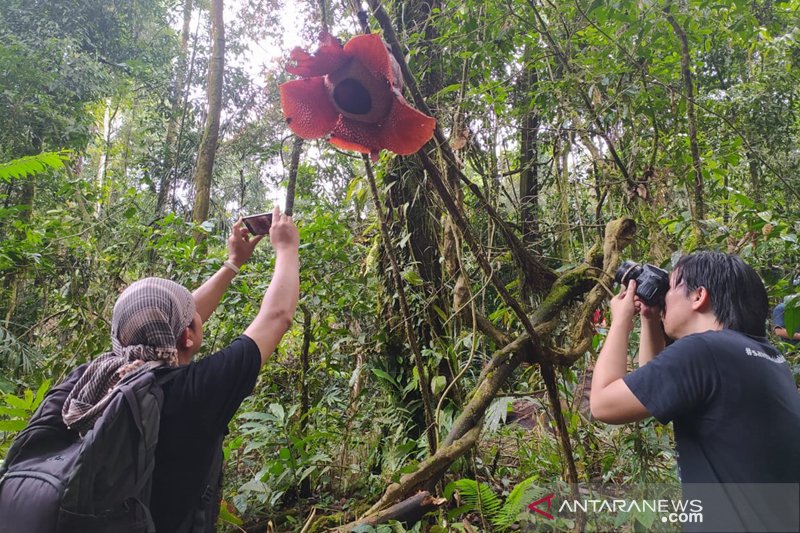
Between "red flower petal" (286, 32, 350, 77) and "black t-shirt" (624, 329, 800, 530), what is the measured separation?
0.96 m

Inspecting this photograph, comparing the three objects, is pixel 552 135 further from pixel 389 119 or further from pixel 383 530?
pixel 383 530

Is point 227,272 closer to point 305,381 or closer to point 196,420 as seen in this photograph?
point 196,420

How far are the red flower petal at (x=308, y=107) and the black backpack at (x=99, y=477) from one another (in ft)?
2.28

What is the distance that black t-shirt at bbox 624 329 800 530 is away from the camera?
34.6 inches

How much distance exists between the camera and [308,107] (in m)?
1.20

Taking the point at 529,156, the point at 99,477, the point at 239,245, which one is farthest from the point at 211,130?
the point at 99,477

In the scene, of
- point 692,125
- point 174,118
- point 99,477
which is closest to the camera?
point 99,477

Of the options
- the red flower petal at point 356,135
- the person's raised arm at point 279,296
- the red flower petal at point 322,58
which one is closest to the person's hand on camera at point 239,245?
the person's raised arm at point 279,296

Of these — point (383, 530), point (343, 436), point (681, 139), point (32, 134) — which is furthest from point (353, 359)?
point (32, 134)

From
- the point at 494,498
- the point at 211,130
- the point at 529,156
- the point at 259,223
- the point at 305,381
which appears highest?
the point at 211,130

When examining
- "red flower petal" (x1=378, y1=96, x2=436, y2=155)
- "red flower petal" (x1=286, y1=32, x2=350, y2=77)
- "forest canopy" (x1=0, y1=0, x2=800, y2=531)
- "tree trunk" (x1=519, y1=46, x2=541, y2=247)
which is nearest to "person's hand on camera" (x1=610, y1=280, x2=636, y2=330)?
"forest canopy" (x1=0, y1=0, x2=800, y2=531)

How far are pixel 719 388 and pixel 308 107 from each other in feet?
3.65

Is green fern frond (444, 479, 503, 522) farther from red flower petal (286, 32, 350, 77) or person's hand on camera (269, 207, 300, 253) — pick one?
red flower petal (286, 32, 350, 77)

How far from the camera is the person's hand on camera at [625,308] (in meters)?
1.20
